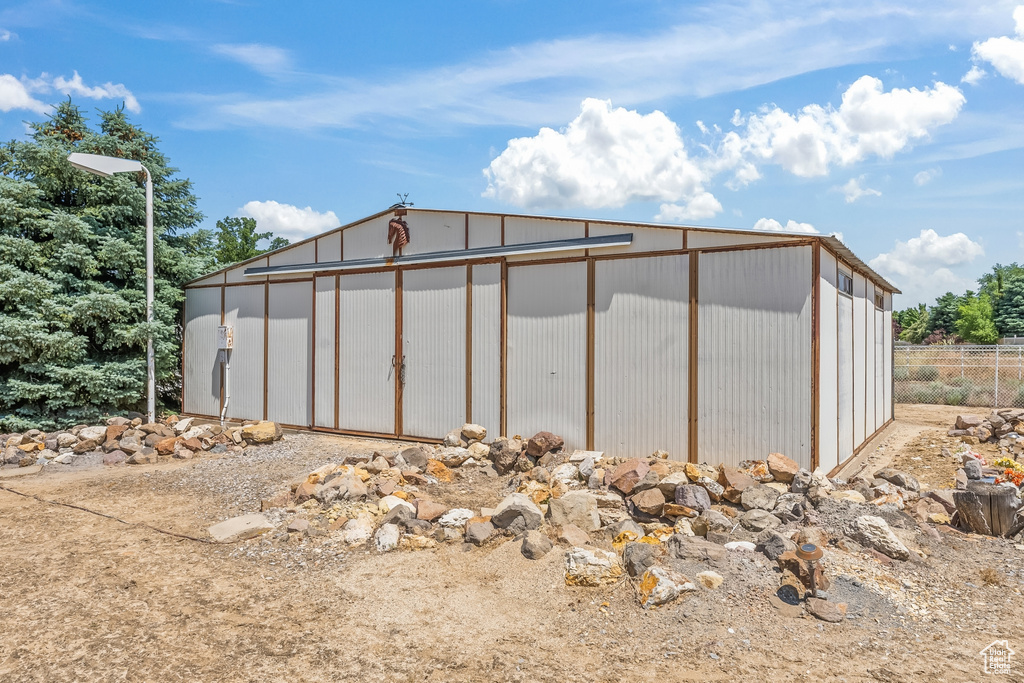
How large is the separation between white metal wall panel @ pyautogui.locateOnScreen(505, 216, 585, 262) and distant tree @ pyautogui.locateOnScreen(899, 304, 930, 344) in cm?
4109

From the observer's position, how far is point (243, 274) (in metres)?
12.4

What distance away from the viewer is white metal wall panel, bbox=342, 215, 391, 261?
1058cm

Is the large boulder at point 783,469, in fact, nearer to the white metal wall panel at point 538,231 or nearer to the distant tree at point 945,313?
the white metal wall panel at point 538,231

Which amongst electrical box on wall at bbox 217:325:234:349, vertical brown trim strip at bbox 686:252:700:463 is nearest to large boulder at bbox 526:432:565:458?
vertical brown trim strip at bbox 686:252:700:463

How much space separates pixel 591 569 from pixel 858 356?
6997mm

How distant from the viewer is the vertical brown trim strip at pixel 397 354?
1033 centimetres

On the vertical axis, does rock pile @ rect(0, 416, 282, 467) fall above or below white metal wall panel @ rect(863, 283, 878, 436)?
below

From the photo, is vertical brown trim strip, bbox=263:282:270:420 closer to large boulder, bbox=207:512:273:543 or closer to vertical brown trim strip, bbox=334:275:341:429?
vertical brown trim strip, bbox=334:275:341:429

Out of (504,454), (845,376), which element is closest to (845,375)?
(845,376)

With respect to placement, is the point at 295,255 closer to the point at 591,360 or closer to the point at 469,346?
the point at 469,346

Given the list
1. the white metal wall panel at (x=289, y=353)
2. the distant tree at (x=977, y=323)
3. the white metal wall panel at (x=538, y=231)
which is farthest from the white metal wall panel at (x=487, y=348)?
the distant tree at (x=977, y=323)

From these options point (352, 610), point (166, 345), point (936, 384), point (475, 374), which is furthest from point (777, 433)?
point (936, 384)

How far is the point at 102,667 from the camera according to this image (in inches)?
146

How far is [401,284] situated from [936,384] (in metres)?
15.8
